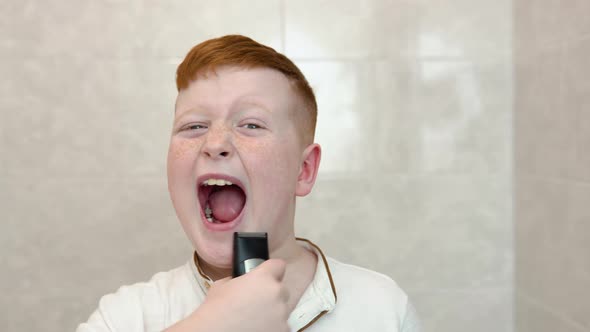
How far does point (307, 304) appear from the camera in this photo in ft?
3.12

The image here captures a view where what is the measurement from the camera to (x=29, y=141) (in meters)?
1.66

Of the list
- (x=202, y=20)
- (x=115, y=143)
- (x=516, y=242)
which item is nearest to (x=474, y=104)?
(x=516, y=242)

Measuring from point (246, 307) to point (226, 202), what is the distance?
0.28 m

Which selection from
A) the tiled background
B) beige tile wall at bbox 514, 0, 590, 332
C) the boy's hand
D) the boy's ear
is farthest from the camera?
the tiled background

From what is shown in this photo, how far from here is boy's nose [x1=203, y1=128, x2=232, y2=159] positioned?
886 millimetres

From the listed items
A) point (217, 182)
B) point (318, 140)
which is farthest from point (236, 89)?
point (318, 140)

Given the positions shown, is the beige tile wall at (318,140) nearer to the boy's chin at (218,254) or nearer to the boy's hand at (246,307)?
the boy's chin at (218,254)

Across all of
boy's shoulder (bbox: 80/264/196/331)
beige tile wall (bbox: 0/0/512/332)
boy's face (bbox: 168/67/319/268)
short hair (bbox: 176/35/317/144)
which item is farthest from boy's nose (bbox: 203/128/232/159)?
beige tile wall (bbox: 0/0/512/332)

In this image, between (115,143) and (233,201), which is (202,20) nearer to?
(115,143)

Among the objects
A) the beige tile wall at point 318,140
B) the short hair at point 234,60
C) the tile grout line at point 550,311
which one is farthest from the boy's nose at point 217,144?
A: the tile grout line at point 550,311

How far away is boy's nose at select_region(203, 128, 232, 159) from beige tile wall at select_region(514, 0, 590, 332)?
0.89m

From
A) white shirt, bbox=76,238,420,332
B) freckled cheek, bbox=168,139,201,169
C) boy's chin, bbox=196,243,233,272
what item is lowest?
white shirt, bbox=76,238,420,332

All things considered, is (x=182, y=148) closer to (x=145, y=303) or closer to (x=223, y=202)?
(x=223, y=202)

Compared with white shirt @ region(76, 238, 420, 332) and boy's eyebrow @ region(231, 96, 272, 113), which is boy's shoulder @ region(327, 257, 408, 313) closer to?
white shirt @ region(76, 238, 420, 332)
